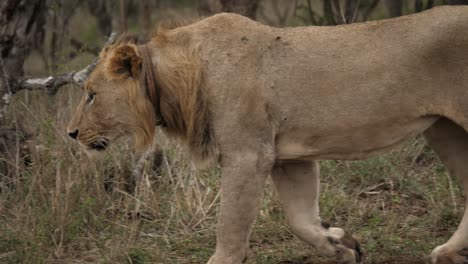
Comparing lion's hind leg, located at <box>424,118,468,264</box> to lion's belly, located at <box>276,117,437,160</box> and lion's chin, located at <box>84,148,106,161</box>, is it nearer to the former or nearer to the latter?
lion's belly, located at <box>276,117,437,160</box>

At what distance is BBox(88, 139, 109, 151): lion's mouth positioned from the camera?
4988 millimetres

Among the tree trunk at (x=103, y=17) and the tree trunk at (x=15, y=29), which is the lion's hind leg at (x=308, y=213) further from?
the tree trunk at (x=103, y=17)

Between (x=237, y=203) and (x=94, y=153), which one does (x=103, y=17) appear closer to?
(x=94, y=153)

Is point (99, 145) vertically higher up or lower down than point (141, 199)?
higher up

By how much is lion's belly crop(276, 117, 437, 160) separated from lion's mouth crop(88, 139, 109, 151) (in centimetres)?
94

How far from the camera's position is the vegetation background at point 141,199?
5336mm

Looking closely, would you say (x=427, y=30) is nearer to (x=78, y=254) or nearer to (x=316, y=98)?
(x=316, y=98)

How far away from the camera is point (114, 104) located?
4.91m

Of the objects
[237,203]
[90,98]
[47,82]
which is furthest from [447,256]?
[47,82]

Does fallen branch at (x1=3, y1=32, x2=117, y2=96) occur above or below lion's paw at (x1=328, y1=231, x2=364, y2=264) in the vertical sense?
above

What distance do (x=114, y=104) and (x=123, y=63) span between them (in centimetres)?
23

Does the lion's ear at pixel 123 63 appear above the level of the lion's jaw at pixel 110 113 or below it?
above

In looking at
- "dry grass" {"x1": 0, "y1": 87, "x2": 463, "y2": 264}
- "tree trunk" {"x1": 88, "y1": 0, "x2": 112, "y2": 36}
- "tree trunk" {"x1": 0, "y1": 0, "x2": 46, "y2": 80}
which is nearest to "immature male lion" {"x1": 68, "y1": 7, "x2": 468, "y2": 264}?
"dry grass" {"x1": 0, "y1": 87, "x2": 463, "y2": 264}

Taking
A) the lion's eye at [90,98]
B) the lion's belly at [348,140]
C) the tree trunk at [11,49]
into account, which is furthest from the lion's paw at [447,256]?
the tree trunk at [11,49]
